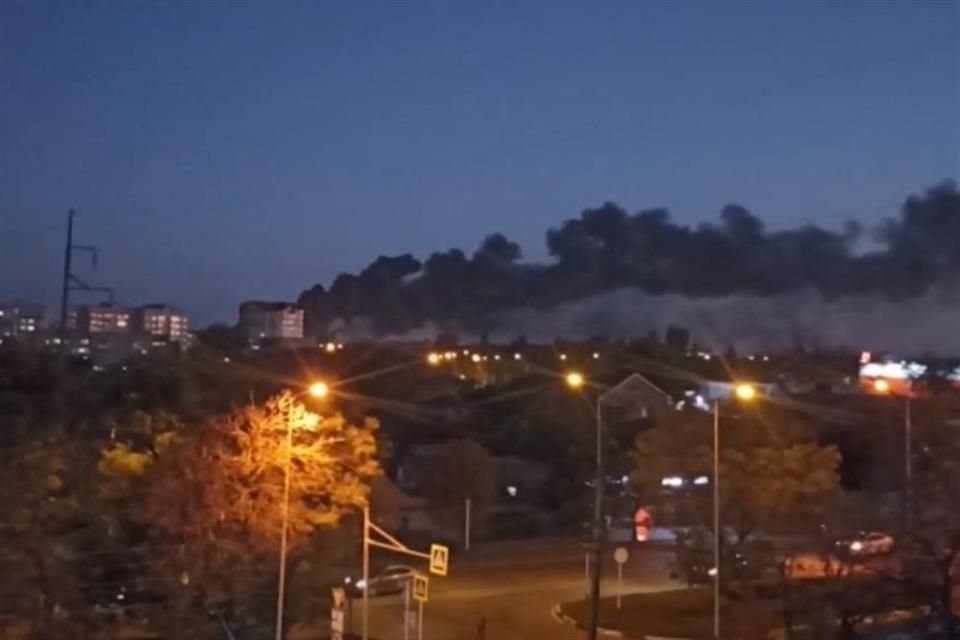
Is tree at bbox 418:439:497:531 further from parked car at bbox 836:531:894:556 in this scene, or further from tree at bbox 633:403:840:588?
parked car at bbox 836:531:894:556

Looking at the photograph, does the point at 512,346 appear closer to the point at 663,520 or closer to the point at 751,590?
the point at 663,520

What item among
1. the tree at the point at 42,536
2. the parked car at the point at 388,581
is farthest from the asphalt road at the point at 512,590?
the tree at the point at 42,536

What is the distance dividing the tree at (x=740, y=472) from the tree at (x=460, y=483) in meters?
7.88

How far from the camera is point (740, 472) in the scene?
33.7 metres

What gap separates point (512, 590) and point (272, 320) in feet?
149

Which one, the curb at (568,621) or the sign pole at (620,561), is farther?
the curb at (568,621)

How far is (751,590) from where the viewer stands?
31016mm

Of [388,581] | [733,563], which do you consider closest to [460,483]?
[388,581]

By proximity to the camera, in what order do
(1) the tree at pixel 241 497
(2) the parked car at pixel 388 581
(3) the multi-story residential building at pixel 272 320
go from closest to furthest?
(1) the tree at pixel 241 497
(2) the parked car at pixel 388 581
(3) the multi-story residential building at pixel 272 320

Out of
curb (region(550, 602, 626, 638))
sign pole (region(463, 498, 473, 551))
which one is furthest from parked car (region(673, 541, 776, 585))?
sign pole (region(463, 498, 473, 551))

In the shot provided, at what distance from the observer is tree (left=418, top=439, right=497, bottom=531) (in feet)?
147

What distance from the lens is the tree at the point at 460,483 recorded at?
1758 inches

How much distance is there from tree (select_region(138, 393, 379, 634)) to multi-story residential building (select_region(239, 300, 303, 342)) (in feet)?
165

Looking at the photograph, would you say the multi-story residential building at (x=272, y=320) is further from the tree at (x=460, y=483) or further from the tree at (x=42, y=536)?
the tree at (x=42, y=536)
